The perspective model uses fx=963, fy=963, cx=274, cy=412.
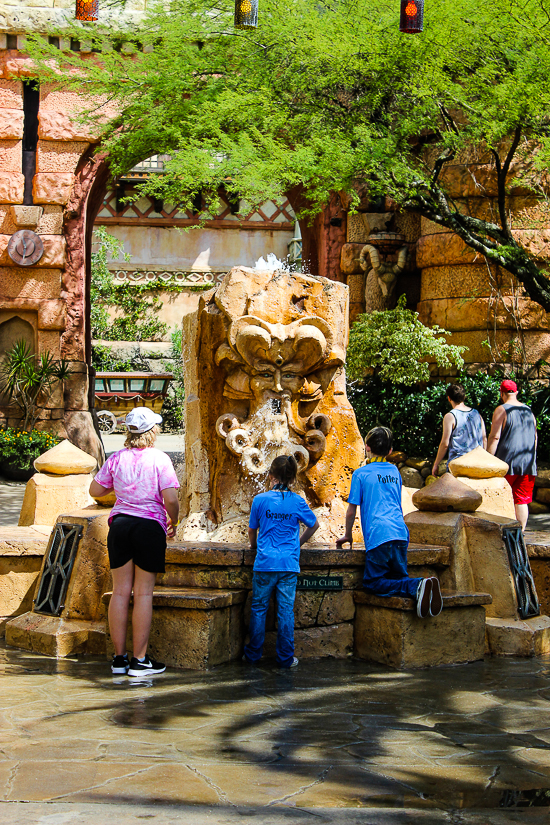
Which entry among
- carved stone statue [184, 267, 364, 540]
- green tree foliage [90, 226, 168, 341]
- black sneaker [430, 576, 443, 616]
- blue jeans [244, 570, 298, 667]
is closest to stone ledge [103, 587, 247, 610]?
blue jeans [244, 570, 298, 667]

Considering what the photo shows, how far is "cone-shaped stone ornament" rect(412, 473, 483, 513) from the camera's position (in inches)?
245

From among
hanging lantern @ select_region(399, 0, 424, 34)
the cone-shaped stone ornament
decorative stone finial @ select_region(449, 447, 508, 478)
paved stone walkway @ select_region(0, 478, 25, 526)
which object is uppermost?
hanging lantern @ select_region(399, 0, 424, 34)

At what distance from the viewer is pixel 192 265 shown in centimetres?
2989

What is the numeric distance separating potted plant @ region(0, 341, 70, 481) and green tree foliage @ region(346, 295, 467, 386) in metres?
4.55

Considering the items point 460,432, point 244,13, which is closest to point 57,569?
point 460,432

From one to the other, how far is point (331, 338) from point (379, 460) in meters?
1.10

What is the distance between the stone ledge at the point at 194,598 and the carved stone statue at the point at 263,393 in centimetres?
98

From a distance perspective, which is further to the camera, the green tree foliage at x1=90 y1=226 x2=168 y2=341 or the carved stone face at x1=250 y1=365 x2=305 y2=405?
the green tree foliage at x1=90 y1=226 x2=168 y2=341

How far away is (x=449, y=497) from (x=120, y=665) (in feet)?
7.73

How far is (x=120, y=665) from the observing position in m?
5.20

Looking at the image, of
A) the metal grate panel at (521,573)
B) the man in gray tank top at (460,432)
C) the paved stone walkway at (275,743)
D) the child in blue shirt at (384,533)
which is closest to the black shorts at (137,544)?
the paved stone walkway at (275,743)

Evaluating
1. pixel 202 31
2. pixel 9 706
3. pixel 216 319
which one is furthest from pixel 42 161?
pixel 9 706

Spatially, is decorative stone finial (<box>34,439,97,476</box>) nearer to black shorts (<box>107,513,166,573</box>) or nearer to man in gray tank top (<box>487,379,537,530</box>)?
black shorts (<box>107,513,166,573</box>)

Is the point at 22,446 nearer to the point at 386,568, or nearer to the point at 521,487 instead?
the point at 521,487
